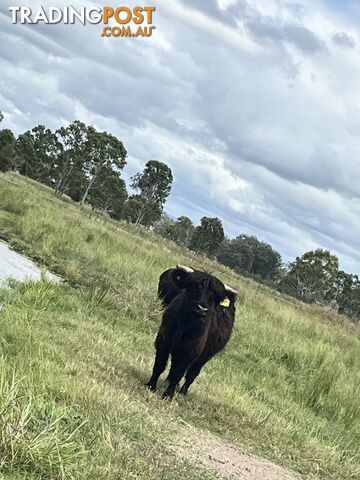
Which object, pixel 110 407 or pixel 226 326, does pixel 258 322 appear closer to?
pixel 226 326

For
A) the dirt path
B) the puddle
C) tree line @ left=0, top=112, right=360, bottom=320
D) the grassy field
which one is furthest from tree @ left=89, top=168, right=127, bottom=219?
the dirt path

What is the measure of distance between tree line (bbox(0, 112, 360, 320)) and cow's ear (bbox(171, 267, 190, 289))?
54425 mm

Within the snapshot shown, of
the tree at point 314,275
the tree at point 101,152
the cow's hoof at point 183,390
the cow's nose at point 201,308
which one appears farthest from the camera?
the tree at point 314,275

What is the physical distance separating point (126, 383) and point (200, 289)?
127 centimetres

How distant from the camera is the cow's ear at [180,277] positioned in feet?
22.4

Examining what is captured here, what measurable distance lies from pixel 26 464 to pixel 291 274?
74.9 m

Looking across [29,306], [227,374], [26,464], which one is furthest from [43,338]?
[227,374]

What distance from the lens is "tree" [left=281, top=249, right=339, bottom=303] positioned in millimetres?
73375

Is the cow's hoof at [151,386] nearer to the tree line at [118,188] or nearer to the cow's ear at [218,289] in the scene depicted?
the cow's ear at [218,289]

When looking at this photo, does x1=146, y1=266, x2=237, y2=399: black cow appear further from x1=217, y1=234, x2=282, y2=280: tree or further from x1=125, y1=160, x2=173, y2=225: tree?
x1=217, y1=234, x2=282, y2=280: tree

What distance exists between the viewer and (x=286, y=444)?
663 centimetres

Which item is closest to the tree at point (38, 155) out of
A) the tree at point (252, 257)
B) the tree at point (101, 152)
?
the tree at point (101, 152)

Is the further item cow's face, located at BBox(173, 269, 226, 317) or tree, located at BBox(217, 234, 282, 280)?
tree, located at BBox(217, 234, 282, 280)

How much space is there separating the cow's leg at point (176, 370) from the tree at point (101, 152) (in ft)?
181
